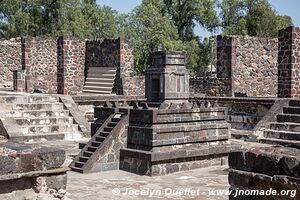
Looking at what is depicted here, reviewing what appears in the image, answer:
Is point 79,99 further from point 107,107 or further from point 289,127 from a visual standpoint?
point 289,127

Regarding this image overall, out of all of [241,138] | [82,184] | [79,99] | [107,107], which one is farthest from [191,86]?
[82,184]

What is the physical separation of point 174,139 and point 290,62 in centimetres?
592

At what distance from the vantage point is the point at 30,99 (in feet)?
43.3

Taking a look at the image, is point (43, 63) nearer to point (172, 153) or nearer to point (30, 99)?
point (30, 99)

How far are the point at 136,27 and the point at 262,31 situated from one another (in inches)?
397

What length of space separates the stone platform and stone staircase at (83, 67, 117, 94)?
1047 cm

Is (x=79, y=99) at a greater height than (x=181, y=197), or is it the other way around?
(x=79, y=99)

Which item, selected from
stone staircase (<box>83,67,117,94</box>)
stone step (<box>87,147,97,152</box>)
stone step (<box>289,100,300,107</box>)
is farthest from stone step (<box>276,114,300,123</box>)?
stone staircase (<box>83,67,117,94</box>)

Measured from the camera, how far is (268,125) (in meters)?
11.8

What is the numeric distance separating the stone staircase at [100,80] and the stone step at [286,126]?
9.84 metres

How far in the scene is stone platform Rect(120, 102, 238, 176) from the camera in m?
8.98

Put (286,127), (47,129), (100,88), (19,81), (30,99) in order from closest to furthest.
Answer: (286,127) < (47,129) < (30,99) < (19,81) < (100,88)

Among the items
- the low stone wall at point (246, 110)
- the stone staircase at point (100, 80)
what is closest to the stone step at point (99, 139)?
the low stone wall at point (246, 110)

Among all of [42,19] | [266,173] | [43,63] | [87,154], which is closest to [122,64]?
[43,63]
